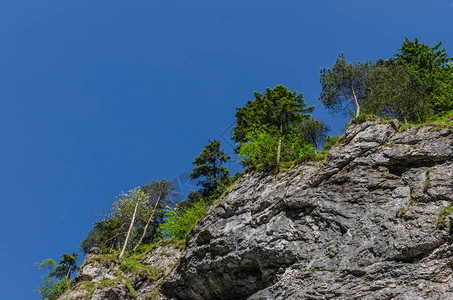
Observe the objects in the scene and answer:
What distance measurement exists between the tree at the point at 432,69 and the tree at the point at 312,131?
856cm

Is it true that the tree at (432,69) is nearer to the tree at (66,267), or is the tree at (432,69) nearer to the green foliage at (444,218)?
the green foliage at (444,218)

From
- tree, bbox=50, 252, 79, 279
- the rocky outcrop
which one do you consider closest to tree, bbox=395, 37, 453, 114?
the rocky outcrop

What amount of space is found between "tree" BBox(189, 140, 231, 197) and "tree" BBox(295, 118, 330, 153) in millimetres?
10732

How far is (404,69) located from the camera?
1087 inches

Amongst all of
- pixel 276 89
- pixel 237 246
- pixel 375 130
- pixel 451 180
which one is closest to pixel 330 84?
pixel 276 89

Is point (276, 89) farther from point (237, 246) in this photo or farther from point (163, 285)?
point (163, 285)

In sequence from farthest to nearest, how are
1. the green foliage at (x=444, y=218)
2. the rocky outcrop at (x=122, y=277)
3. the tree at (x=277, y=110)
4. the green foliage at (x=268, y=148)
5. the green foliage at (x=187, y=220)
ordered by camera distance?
the tree at (x=277, y=110), the green foliage at (x=187, y=220), the green foliage at (x=268, y=148), the rocky outcrop at (x=122, y=277), the green foliage at (x=444, y=218)

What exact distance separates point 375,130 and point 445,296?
920 centimetres

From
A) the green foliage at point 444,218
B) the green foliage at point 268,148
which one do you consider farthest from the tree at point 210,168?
the green foliage at point 444,218

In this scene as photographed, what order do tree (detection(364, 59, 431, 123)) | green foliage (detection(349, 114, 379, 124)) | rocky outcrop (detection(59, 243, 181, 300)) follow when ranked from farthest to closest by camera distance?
1. tree (detection(364, 59, 431, 123))
2. rocky outcrop (detection(59, 243, 181, 300))
3. green foliage (detection(349, 114, 379, 124))

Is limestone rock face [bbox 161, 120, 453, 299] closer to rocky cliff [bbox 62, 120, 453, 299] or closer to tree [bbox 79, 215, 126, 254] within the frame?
rocky cliff [bbox 62, 120, 453, 299]

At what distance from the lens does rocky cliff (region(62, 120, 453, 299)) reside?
11672mm

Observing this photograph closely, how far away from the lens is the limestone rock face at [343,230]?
11.7m

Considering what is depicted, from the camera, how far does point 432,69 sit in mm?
30234
